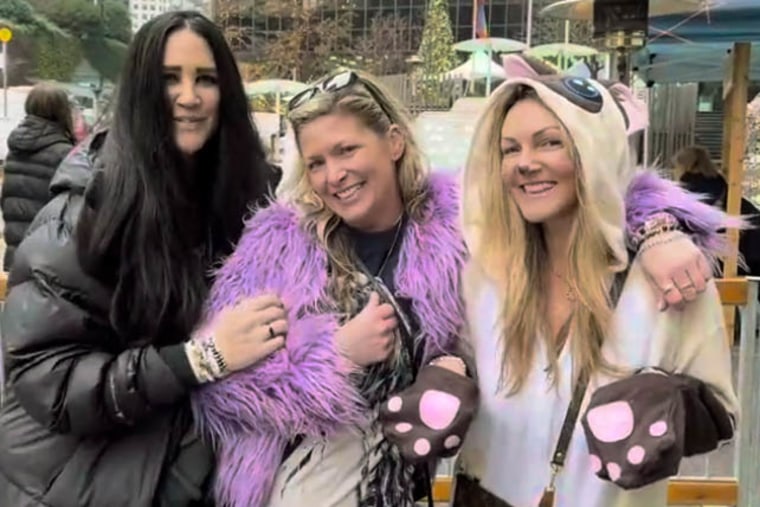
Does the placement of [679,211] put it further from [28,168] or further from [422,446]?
[28,168]

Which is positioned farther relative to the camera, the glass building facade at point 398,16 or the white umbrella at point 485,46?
the glass building facade at point 398,16

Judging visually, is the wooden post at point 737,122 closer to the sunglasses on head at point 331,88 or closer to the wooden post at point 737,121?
Result: the wooden post at point 737,121

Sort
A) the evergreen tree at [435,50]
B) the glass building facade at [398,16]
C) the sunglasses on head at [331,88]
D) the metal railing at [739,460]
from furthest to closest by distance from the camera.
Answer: the glass building facade at [398,16] → the evergreen tree at [435,50] → the metal railing at [739,460] → the sunglasses on head at [331,88]

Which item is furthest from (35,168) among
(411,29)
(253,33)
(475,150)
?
(411,29)

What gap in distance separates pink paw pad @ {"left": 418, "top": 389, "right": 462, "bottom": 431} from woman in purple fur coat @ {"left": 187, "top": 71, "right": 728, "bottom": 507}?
0.09 m

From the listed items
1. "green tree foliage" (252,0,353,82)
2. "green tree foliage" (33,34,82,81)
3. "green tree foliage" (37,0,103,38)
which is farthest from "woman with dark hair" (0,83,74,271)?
"green tree foliage" (252,0,353,82)

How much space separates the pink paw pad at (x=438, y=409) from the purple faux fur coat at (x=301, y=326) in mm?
198

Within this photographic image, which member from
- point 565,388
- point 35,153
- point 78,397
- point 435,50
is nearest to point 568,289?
point 565,388

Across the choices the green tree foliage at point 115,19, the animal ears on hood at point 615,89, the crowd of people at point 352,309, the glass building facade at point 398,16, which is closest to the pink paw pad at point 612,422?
the crowd of people at point 352,309

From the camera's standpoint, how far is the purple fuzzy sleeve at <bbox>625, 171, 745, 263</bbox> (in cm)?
166

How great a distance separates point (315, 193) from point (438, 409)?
530 mm

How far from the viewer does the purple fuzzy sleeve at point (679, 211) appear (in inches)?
65.5

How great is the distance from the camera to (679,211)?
168 cm

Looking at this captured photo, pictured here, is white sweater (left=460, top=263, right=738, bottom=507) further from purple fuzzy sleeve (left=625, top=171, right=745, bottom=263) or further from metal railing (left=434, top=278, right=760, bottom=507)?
metal railing (left=434, top=278, right=760, bottom=507)
